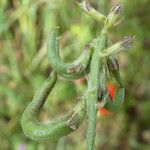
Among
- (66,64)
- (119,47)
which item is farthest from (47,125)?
(119,47)

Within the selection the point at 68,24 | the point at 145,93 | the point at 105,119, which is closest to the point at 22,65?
the point at 68,24

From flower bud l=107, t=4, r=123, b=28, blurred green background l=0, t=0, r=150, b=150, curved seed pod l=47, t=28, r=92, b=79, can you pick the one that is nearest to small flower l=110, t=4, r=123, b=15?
flower bud l=107, t=4, r=123, b=28

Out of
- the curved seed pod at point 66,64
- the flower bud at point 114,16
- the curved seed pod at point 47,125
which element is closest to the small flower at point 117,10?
the flower bud at point 114,16

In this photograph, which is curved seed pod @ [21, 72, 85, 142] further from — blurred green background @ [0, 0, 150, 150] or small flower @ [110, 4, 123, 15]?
blurred green background @ [0, 0, 150, 150]

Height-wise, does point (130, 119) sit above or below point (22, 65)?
below

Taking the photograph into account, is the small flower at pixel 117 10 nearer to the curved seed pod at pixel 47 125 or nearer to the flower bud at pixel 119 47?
the flower bud at pixel 119 47

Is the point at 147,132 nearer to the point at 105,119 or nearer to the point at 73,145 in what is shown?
the point at 105,119
